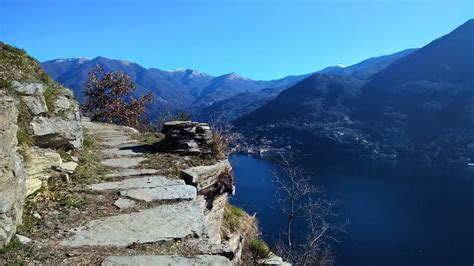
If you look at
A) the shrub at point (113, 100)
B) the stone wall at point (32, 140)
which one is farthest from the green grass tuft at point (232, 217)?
the shrub at point (113, 100)

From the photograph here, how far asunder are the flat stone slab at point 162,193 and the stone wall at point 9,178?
161 cm

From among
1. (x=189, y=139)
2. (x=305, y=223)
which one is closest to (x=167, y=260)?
(x=189, y=139)

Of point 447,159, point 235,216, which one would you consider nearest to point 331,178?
point 447,159

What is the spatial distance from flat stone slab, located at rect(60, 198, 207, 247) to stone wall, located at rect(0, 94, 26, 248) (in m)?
0.56

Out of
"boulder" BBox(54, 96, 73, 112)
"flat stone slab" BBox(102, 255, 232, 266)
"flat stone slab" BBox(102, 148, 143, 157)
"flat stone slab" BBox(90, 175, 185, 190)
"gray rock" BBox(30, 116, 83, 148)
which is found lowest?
"flat stone slab" BBox(102, 255, 232, 266)

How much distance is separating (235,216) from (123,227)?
7223mm

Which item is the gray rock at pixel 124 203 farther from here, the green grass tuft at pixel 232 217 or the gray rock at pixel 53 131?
the green grass tuft at pixel 232 217

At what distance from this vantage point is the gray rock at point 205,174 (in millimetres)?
7264

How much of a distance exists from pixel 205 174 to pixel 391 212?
66.8 metres

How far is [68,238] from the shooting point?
182 inches

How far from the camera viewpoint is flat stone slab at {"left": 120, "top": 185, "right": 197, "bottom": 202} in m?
6.16

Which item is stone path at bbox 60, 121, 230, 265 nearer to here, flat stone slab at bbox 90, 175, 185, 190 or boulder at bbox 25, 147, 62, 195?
flat stone slab at bbox 90, 175, 185, 190

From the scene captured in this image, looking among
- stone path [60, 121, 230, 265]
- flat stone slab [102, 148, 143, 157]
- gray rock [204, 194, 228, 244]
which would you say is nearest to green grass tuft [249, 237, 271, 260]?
gray rock [204, 194, 228, 244]

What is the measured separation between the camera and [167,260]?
4.34 m
